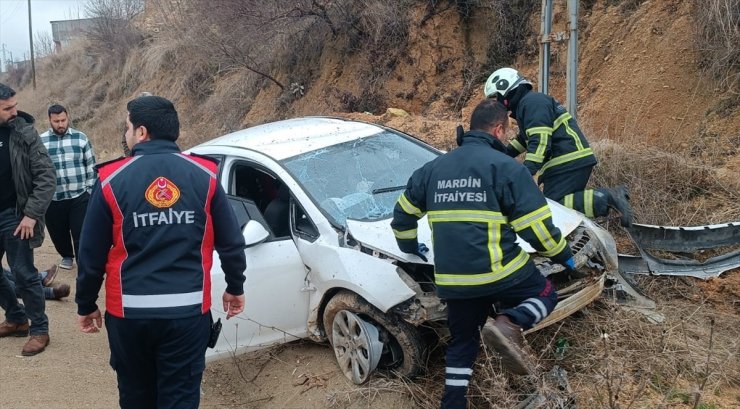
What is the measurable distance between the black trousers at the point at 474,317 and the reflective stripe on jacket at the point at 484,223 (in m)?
0.10

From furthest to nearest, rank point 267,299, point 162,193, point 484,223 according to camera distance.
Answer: point 267,299 < point 484,223 < point 162,193

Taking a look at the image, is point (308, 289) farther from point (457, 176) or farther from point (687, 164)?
point (687, 164)

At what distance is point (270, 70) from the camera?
13.5 metres

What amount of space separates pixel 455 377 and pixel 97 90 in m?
23.7

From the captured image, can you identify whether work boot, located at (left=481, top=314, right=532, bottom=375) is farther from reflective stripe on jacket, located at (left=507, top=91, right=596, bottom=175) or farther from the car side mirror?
reflective stripe on jacket, located at (left=507, top=91, right=596, bottom=175)

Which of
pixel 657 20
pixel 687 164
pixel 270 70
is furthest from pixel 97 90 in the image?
pixel 687 164

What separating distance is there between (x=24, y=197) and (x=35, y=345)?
3.63ft

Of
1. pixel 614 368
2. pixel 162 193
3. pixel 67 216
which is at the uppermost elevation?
pixel 162 193

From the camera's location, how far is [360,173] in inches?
176

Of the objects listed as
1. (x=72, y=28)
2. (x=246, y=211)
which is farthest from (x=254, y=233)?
(x=72, y=28)

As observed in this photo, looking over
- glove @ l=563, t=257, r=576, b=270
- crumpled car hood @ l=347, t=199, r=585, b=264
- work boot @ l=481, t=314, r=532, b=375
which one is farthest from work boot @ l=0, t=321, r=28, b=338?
glove @ l=563, t=257, r=576, b=270

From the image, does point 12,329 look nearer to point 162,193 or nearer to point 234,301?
point 234,301

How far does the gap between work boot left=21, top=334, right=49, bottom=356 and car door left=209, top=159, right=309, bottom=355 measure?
1646 millimetres

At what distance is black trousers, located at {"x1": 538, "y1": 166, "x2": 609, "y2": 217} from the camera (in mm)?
4711
